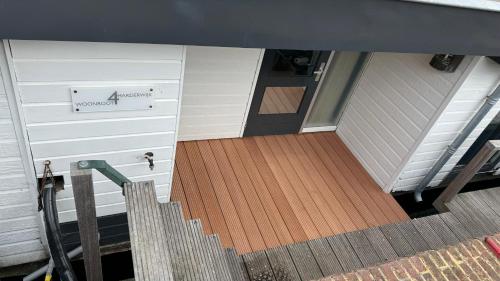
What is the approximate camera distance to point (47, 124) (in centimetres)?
227

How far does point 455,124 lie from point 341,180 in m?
1.53

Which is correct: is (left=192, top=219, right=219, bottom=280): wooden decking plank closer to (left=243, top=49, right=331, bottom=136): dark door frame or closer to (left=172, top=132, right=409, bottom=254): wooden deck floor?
(left=172, top=132, right=409, bottom=254): wooden deck floor

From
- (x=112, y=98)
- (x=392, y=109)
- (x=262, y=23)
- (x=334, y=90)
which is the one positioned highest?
(x=262, y=23)

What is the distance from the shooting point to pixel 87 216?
1802 millimetres

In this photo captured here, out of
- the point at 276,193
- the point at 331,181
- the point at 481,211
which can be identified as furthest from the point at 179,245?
the point at 481,211

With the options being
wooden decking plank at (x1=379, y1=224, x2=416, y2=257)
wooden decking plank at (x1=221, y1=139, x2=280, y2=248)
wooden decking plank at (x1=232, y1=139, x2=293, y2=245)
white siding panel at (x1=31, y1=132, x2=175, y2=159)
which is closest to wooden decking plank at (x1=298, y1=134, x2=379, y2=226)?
wooden decking plank at (x1=379, y1=224, x2=416, y2=257)

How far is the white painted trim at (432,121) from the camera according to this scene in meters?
3.69

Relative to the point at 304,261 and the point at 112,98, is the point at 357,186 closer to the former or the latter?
the point at 304,261

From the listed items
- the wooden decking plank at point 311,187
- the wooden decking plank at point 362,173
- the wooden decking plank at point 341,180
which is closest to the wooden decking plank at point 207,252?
the wooden decking plank at point 311,187

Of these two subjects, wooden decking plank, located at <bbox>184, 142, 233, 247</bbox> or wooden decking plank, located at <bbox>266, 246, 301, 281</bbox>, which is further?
wooden decking plank, located at <bbox>184, 142, 233, 247</bbox>

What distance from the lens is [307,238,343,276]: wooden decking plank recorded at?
11.0 ft

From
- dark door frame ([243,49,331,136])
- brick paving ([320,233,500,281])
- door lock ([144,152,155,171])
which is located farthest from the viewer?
dark door frame ([243,49,331,136])

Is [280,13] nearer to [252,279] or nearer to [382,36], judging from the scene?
[382,36]

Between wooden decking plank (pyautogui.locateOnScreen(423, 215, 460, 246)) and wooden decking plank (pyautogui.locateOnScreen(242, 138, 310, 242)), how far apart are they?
4.84 feet
